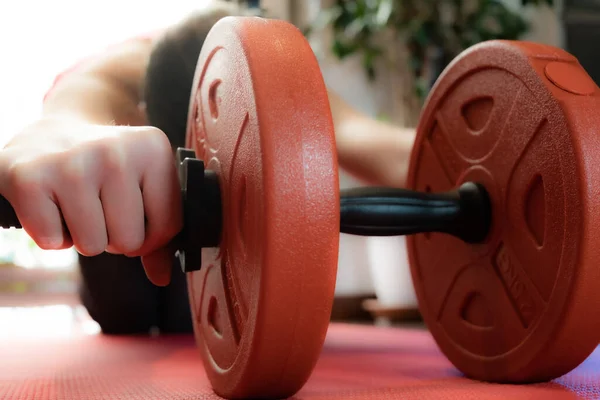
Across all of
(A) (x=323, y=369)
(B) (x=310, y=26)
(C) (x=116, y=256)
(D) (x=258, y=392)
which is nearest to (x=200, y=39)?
(C) (x=116, y=256)

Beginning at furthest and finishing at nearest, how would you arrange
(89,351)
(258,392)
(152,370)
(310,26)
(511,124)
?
(310,26) < (89,351) < (152,370) < (511,124) < (258,392)

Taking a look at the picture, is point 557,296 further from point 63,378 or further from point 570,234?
point 63,378

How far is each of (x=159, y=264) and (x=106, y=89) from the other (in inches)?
21.2

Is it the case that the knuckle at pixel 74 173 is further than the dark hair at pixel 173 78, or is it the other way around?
the dark hair at pixel 173 78

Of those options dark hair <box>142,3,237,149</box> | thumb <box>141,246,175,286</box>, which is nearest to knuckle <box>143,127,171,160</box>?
thumb <box>141,246,175,286</box>

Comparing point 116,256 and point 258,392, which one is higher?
point 258,392

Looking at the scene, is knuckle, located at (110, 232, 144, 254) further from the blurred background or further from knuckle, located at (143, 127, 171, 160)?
the blurred background

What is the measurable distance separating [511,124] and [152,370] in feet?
1.48

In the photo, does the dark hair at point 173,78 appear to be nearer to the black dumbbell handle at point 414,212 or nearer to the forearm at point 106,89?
the forearm at point 106,89

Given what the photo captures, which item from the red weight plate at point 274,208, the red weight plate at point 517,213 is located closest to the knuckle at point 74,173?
the red weight plate at point 274,208

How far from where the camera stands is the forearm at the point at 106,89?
78 cm

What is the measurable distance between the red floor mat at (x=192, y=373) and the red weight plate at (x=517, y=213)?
4 centimetres

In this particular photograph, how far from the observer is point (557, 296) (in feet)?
1.62

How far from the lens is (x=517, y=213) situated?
1.85 feet
